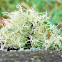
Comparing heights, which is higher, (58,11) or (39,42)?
(58,11)

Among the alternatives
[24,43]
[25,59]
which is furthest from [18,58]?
[24,43]

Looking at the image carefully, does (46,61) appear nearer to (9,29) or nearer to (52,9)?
(9,29)

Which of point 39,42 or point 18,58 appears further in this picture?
point 39,42

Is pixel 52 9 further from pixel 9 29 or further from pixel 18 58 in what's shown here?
pixel 18 58

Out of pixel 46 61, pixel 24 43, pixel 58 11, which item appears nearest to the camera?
pixel 46 61

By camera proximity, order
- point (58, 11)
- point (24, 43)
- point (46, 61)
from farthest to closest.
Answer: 1. point (58, 11)
2. point (24, 43)
3. point (46, 61)

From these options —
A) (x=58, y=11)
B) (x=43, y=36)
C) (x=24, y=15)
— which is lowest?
(x=43, y=36)

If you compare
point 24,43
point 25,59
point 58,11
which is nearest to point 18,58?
point 25,59

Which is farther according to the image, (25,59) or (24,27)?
(24,27)

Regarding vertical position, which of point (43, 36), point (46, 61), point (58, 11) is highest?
point (58, 11)
